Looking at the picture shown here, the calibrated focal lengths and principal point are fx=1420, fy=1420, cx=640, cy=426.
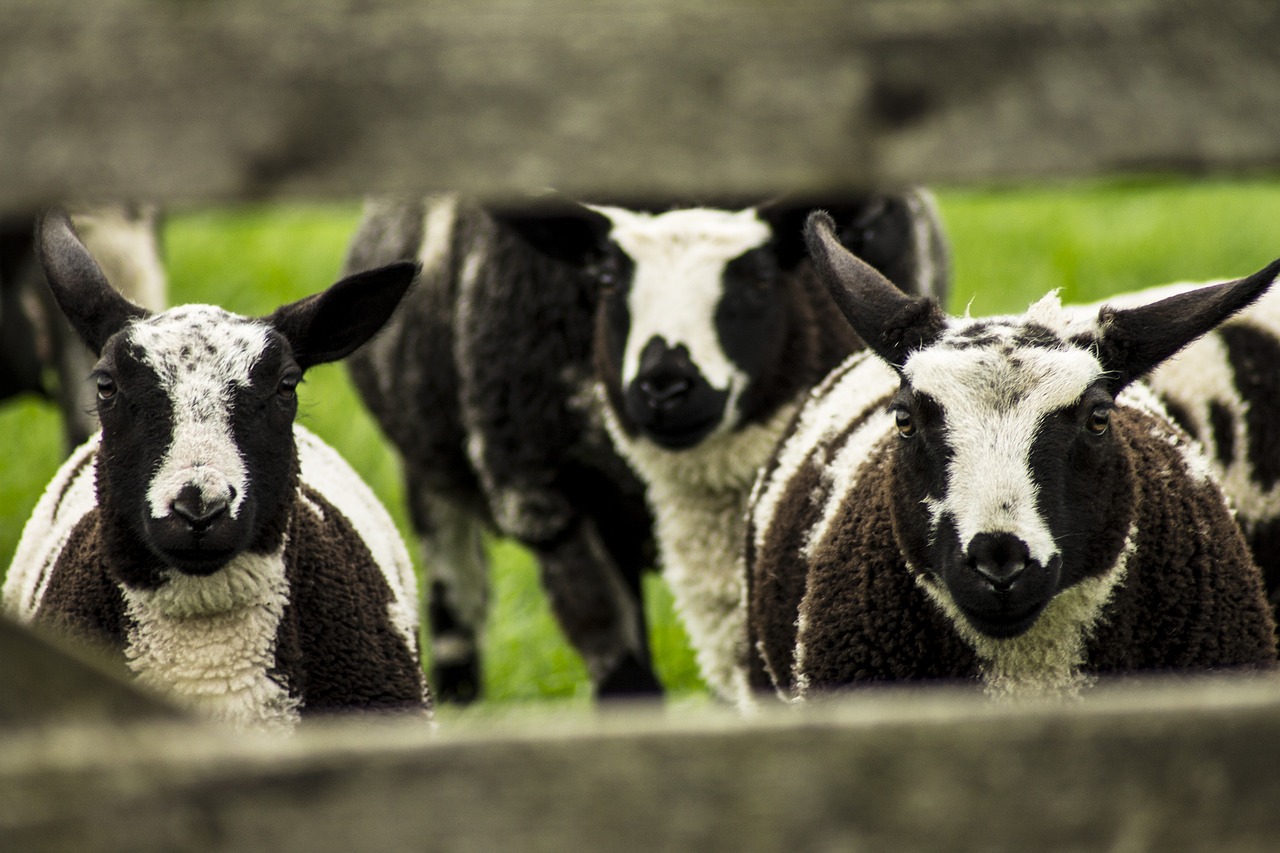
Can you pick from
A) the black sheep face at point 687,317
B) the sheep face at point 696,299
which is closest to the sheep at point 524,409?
the sheep face at point 696,299

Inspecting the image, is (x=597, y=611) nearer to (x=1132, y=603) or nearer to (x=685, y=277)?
(x=685, y=277)

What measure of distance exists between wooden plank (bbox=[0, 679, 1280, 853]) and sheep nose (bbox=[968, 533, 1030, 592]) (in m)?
1.59

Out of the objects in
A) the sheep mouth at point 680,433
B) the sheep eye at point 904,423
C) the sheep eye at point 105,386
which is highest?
the sheep eye at point 105,386

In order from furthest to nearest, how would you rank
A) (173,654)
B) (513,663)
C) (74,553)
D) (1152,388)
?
(513,663)
(1152,388)
(74,553)
(173,654)

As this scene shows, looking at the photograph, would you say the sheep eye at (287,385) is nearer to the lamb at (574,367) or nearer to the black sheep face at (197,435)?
the black sheep face at (197,435)

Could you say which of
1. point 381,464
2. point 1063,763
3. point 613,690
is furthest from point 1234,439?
point 381,464

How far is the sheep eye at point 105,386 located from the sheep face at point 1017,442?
6.00 feet

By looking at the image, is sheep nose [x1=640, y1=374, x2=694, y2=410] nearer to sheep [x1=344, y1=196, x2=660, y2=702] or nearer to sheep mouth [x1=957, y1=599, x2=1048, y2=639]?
sheep [x1=344, y1=196, x2=660, y2=702]

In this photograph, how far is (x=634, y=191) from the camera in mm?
1268

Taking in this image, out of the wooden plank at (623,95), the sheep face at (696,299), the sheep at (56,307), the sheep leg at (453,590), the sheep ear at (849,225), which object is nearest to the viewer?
the wooden plank at (623,95)

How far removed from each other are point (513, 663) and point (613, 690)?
140cm

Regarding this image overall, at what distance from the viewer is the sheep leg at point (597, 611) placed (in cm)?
542

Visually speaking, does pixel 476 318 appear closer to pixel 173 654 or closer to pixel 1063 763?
pixel 173 654

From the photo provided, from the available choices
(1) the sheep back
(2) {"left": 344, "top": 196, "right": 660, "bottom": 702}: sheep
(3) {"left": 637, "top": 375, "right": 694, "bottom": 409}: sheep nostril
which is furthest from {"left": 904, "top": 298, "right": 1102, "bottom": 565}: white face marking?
(2) {"left": 344, "top": 196, "right": 660, "bottom": 702}: sheep
